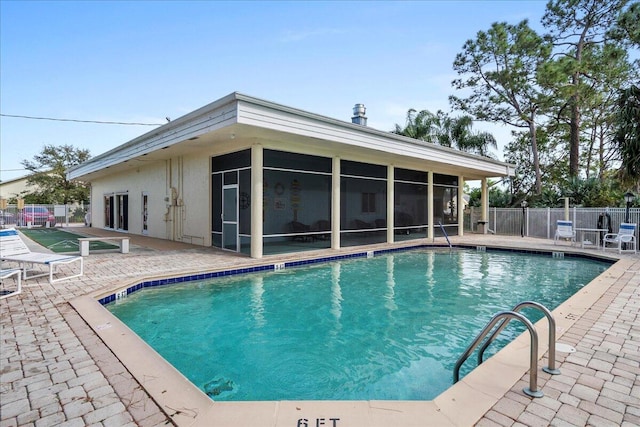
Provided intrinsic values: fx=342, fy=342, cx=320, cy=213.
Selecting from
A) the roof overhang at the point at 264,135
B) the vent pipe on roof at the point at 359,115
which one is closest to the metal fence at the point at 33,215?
the roof overhang at the point at 264,135

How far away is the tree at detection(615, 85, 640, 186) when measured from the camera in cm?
1091

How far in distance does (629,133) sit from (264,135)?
11.7 metres

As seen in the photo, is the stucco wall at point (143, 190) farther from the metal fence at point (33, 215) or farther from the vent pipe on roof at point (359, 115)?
the vent pipe on roof at point (359, 115)

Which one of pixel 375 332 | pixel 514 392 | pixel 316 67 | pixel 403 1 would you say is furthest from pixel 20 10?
pixel 514 392

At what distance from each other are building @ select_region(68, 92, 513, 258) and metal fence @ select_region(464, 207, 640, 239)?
322 cm

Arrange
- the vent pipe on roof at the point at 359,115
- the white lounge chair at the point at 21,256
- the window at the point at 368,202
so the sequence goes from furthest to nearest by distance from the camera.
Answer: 1. the vent pipe on roof at the point at 359,115
2. the window at the point at 368,202
3. the white lounge chair at the point at 21,256

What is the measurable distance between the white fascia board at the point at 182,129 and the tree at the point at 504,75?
1993 centimetres

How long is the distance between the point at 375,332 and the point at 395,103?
→ 21.2m

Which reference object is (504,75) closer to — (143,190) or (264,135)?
(264,135)

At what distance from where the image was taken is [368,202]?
12156 millimetres

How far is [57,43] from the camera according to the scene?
1347 cm

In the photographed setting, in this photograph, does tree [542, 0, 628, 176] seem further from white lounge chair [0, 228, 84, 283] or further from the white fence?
the white fence

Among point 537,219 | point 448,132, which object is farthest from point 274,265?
point 448,132

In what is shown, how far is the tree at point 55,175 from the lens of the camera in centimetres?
3172
